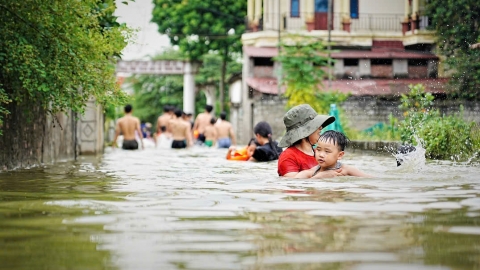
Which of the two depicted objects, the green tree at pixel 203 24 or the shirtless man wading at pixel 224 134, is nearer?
the shirtless man wading at pixel 224 134

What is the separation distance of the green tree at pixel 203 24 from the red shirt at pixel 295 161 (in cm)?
3945

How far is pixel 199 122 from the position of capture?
31609 mm

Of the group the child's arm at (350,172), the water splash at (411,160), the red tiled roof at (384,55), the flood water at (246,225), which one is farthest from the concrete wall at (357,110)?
the flood water at (246,225)

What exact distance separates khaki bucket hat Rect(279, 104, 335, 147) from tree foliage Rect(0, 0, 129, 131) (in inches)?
120

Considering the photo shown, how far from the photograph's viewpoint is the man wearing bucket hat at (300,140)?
964cm

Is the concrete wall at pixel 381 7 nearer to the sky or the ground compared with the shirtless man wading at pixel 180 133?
nearer to the sky

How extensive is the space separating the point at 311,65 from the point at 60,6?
23.3 meters

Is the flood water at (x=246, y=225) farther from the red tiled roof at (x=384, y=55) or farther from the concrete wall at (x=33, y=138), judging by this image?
the red tiled roof at (x=384, y=55)

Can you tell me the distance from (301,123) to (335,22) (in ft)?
109

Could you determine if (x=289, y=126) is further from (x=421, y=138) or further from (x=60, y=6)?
(x=421, y=138)

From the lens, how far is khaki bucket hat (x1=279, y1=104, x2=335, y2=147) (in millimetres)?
9633

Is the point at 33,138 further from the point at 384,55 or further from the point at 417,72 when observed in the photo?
the point at 417,72

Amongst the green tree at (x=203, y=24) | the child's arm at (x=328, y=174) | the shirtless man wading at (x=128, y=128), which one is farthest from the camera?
the green tree at (x=203, y=24)

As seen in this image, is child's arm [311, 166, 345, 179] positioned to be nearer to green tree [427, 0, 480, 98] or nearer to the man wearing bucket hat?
the man wearing bucket hat
